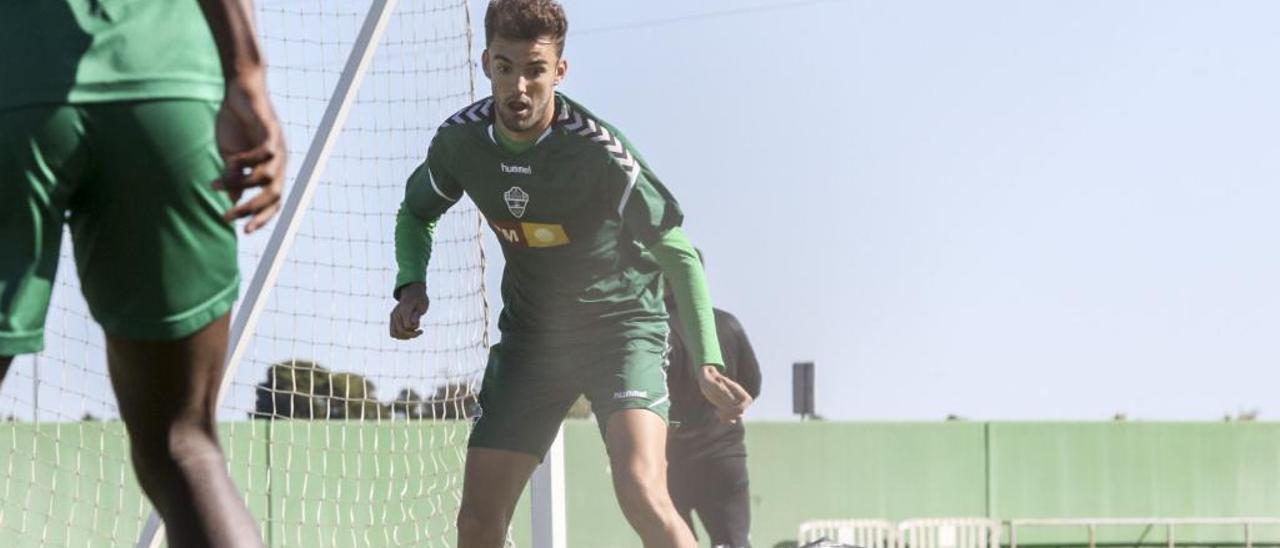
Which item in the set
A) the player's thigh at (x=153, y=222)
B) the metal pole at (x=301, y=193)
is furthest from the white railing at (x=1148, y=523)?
the player's thigh at (x=153, y=222)

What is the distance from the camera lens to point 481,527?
5562 mm

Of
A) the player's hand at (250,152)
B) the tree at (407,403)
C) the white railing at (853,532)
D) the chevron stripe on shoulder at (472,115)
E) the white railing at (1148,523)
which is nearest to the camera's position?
the player's hand at (250,152)

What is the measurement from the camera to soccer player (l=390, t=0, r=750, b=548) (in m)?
5.61

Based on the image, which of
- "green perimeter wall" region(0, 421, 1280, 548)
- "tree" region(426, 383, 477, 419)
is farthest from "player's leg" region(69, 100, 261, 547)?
"green perimeter wall" region(0, 421, 1280, 548)

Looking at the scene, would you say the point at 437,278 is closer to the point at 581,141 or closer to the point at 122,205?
the point at 581,141

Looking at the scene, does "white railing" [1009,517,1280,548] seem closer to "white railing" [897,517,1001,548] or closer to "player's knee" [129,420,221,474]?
"white railing" [897,517,1001,548]

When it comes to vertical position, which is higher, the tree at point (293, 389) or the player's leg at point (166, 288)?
the tree at point (293, 389)

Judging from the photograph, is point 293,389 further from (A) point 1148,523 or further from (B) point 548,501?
(A) point 1148,523

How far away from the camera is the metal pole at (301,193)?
6.83m

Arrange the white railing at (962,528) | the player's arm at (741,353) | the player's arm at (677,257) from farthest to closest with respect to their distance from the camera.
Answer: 1. the white railing at (962,528)
2. the player's arm at (741,353)
3. the player's arm at (677,257)

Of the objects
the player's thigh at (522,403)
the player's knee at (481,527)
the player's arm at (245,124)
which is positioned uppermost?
the player's arm at (245,124)

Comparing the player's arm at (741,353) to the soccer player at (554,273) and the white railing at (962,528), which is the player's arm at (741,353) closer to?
the soccer player at (554,273)

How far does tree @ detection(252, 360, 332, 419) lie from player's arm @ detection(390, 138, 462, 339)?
1405mm

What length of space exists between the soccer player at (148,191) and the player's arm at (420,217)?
288 centimetres
